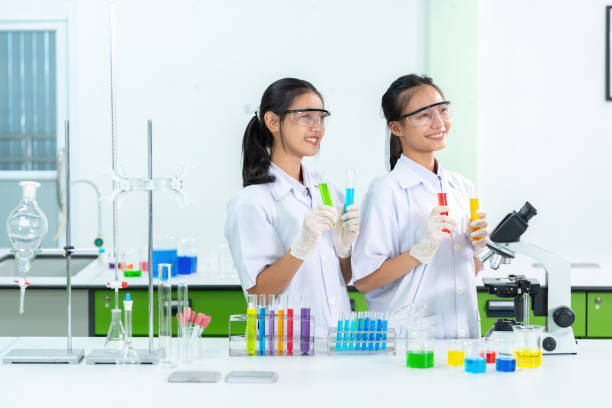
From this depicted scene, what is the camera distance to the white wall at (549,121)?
12.7 feet

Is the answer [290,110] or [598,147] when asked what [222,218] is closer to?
[290,110]

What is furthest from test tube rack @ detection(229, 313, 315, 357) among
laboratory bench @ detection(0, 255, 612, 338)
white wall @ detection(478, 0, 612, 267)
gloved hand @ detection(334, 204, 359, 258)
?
white wall @ detection(478, 0, 612, 267)

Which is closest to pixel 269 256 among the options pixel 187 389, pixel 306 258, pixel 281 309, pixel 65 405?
pixel 306 258

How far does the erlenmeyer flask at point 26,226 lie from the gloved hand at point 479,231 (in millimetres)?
1254

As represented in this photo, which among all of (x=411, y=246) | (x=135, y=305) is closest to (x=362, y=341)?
(x=411, y=246)

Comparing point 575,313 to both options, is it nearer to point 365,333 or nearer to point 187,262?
point 365,333

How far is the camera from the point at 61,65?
4.06 metres

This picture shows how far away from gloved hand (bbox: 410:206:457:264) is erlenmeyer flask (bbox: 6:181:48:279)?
42.5 inches

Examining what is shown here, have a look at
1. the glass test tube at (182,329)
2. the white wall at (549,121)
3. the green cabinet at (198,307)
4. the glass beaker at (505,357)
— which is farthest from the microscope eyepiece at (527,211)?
the white wall at (549,121)

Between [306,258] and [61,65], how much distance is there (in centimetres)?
249

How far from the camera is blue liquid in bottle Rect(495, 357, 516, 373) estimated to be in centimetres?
183

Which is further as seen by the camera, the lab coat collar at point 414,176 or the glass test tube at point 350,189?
the lab coat collar at point 414,176

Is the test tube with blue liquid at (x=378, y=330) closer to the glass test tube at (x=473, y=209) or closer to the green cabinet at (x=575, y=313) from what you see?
the glass test tube at (x=473, y=209)

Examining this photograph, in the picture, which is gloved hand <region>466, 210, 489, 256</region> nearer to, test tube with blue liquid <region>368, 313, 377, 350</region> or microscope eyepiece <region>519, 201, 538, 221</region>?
microscope eyepiece <region>519, 201, 538, 221</region>
